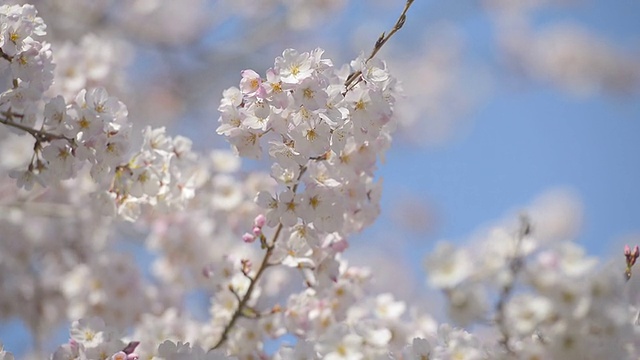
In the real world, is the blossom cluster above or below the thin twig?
above

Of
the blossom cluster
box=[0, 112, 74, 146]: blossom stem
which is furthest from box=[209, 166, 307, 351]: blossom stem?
box=[0, 112, 74, 146]: blossom stem

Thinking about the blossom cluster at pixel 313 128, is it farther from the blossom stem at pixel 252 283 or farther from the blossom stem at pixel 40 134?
the blossom stem at pixel 40 134

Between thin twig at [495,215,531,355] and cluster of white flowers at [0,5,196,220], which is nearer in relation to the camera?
thin twig at [495,215,531,355]

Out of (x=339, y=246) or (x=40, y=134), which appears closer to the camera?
(x=40, y=134)

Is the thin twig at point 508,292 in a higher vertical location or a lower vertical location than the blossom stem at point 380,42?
lower

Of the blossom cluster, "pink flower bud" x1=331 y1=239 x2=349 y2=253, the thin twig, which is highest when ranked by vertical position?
the blossom cluster

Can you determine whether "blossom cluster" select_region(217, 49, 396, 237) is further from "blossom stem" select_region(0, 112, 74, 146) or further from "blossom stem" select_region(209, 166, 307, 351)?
"blossom stem" select_region(0, 112, 74, 146)

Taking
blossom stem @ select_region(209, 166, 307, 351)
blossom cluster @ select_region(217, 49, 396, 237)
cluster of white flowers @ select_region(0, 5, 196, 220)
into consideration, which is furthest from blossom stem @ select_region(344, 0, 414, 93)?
cluster of white flowers @ select_region(0, 5, 196, 220)

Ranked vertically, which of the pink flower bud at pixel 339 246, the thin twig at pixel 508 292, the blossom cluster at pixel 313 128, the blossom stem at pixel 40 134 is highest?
the blossom stem at pixel 40 134

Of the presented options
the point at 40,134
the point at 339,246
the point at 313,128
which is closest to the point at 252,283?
A: the point at 339,246

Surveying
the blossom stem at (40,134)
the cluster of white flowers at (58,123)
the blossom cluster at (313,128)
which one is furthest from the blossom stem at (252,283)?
the blossom stem at (40,134)

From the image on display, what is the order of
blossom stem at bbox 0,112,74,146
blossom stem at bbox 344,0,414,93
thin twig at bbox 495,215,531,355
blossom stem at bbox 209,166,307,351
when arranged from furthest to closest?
blossom stem at bbox 209,166,307,351 < blossom stem at bbox 0,112,74,146 < blossom stem at bbox 344,0,414,93 < thin twig at bbox 495,215,531,355

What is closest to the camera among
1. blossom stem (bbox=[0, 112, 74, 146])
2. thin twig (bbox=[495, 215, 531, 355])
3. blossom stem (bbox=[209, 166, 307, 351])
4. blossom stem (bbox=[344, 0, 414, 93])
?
thin twig (bbox=[495, 215, 531, 355])

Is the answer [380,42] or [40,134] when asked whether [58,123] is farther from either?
[380,42]
